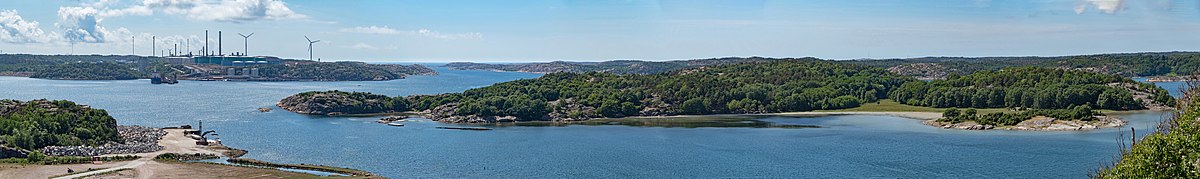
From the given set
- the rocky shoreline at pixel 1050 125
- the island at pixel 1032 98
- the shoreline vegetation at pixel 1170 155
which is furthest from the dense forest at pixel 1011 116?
the shoreline vegetation at pixel 1170 155

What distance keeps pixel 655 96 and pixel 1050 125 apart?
166 ft

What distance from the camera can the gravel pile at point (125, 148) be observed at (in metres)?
70.8

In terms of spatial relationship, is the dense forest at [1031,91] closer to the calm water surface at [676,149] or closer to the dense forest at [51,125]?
the calm water surface at [676,149]

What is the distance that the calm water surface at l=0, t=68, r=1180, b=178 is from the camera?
67.1 metres

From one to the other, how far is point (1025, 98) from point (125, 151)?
99932 millimetres

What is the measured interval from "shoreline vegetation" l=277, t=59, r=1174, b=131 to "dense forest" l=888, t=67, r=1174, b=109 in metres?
0.13

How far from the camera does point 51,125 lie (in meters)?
76.5

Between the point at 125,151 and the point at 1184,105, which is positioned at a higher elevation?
the point at 1184,105

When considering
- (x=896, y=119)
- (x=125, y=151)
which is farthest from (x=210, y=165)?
(x=896, y=119)

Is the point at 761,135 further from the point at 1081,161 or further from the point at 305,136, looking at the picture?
the point at 305,136

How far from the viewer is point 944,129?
102 metres

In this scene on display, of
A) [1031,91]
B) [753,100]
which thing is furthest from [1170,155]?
[1031,91]

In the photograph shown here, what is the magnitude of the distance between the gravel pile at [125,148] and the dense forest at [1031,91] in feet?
309

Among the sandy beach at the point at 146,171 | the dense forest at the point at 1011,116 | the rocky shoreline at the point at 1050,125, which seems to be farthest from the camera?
the dense forest at the point at 1011,116
